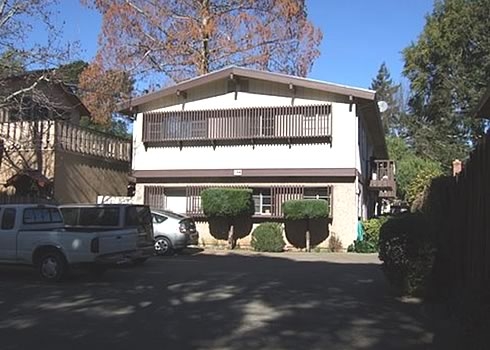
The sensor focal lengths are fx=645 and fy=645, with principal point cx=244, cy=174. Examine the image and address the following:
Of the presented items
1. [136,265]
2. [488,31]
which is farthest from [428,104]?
[136,265]

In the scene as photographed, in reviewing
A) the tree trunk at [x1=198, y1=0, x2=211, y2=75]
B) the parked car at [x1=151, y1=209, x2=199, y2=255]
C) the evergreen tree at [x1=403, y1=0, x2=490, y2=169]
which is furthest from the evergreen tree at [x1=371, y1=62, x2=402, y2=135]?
the parked car at [x1=151, y1=209, x2=199, y2=255]

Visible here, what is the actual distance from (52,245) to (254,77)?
46.3ft

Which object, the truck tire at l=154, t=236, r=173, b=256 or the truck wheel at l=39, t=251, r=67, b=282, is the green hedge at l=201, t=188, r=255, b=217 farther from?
the truck wheel at l=39, t=251, r=67, b=282

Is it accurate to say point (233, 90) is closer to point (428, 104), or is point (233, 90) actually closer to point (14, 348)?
point (14, 348)

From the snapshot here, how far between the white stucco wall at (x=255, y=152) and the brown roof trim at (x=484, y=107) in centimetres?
919

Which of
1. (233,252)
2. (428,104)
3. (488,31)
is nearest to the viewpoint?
(233,252)

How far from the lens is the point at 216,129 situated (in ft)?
87.0

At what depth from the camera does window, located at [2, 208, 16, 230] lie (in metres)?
14.3

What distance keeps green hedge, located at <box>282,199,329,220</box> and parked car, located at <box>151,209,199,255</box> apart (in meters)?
4.30

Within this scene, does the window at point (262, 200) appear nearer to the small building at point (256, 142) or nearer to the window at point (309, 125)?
the small building at point (256, 142)

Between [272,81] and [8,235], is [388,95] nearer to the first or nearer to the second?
[272,81]

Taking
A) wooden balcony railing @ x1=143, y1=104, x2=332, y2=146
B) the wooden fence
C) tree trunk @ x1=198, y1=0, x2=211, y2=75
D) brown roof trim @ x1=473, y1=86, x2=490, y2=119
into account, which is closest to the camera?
the wooden fence

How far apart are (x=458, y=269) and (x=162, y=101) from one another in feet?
62.4

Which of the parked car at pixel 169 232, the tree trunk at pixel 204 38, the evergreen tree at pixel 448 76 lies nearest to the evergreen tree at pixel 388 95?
the evergreen tree at pixel 448 76
